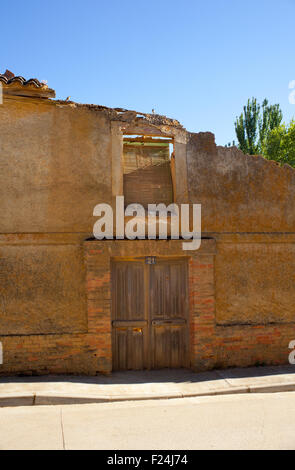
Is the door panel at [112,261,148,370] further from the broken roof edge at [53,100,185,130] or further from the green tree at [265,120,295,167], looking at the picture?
the green tree at [265,120,295,167]

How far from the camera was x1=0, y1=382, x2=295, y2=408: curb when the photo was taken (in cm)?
606

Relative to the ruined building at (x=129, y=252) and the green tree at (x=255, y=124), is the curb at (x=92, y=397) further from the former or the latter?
the green tree at (x=255, y=124)

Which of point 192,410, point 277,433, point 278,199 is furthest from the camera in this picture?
point 278,199

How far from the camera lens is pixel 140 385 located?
274 inches

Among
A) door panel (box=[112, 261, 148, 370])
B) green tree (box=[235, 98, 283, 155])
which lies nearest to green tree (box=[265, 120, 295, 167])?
green tree (box=[235, 98, 283, 155])

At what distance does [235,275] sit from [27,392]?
13.2 ft

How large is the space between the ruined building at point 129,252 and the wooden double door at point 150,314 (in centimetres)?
2

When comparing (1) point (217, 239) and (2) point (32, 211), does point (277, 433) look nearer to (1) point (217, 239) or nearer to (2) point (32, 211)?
(1) point (217, 239)

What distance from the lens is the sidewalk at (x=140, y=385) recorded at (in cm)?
621

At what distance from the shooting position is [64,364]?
7191 mm

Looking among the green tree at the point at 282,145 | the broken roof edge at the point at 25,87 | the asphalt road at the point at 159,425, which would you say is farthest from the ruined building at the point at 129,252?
the green tree at the point at 282,145

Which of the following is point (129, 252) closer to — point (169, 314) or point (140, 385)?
point (169, 314)

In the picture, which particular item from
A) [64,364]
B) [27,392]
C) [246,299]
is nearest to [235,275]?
[246,299]

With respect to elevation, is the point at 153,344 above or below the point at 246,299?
below
